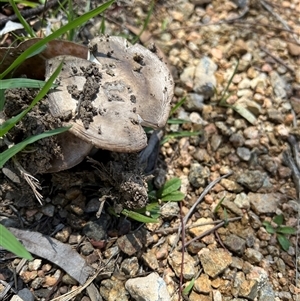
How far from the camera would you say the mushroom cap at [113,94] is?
1935 millimetres

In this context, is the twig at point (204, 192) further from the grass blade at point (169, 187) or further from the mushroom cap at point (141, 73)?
the mushroom cap at point (141, 73)

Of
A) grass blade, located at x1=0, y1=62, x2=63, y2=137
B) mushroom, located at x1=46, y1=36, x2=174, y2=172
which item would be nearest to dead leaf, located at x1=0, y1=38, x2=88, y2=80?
mushroom, located at x1=46, y1=36, x2=174, y2=172

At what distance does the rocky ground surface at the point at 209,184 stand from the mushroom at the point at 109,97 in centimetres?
38

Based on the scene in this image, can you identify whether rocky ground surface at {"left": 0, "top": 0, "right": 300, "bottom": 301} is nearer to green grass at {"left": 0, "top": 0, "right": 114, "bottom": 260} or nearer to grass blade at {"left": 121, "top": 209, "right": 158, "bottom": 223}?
grass blade at {"left": 121, "top": 209, "right": 158, "bottom": 223}

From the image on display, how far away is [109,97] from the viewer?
2029mm

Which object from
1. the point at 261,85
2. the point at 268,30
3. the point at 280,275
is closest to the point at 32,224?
the point at 280,275

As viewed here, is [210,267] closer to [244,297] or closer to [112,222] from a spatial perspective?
[244,297]

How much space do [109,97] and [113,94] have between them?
3 centimetres

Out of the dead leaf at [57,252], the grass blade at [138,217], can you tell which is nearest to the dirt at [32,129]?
the dead leaf at [57,252]

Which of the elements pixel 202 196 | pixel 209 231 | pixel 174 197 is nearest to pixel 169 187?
pixel 174 197

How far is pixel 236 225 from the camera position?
8.10 feet

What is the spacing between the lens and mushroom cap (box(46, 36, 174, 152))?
76.2 inches

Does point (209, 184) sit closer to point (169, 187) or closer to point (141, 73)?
point (169, 187)

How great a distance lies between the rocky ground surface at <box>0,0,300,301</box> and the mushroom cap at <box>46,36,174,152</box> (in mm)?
393
